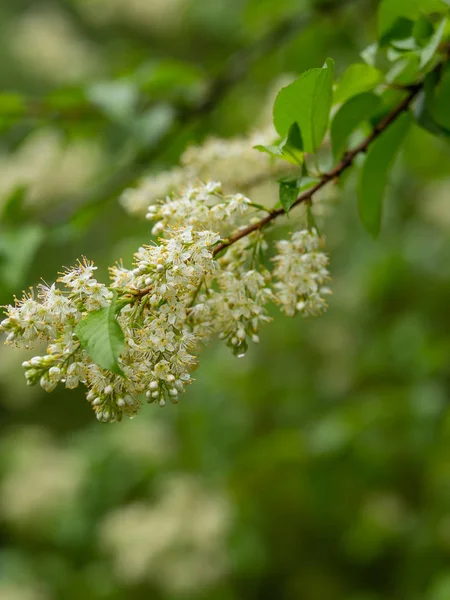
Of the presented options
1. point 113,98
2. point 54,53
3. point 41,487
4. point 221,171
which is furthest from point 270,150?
point 54,53

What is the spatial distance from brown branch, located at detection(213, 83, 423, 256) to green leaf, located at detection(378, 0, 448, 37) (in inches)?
5.2

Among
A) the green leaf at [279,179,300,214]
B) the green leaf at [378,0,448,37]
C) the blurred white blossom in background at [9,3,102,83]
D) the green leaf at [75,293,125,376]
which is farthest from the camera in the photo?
the blurred white blossom in background at [9,3,102,83]

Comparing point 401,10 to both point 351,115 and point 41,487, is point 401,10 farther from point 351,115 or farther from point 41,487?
point 41,487

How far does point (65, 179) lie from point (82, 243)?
1815 mm

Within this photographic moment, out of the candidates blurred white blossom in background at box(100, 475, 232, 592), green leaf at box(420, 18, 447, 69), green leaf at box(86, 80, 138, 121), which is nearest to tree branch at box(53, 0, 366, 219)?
green leaf at box(86, 80, 138, 121)

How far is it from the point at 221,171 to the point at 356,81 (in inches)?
18.7

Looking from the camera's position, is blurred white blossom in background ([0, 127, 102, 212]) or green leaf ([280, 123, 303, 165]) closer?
green leaf ([280, 123, 303, 165])

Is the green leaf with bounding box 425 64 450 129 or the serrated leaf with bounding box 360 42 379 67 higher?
the serrated leaf with bounding box 360 42 379 67

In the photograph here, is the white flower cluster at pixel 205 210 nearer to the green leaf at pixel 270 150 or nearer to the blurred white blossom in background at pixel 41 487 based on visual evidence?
the green leaf at pixel 270 150

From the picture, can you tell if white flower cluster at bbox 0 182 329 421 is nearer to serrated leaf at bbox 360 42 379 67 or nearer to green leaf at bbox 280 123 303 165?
green leaf at bbox 280 123 303 165

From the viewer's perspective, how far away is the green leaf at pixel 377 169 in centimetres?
111

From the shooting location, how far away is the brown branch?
0.96 metres

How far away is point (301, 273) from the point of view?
1.03 m

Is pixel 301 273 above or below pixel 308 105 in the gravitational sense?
below
